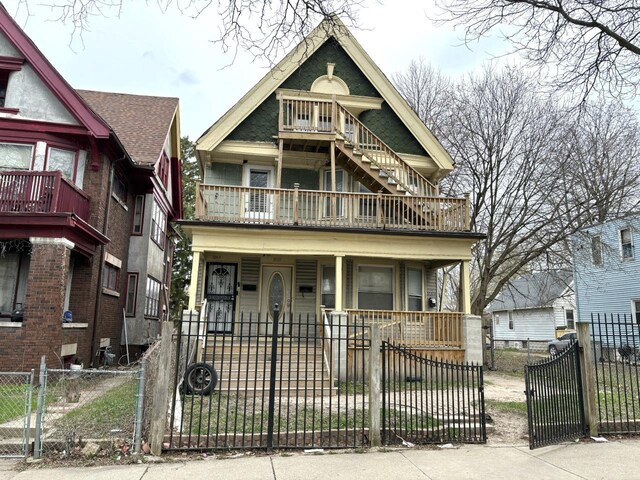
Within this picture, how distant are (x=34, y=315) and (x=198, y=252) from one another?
13.7 ft

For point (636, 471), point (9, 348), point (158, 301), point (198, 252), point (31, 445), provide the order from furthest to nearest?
1. point (158, 301)
2. point (198, 252)
3. point (9, 348)
4. point (31, 445)
5. point (636, 471)

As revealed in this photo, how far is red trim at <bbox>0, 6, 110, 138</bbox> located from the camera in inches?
517

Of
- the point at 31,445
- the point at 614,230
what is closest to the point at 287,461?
the point at 31,445

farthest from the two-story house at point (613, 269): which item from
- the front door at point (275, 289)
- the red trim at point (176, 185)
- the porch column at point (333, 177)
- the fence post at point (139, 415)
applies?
the red trim at point (176, 185)

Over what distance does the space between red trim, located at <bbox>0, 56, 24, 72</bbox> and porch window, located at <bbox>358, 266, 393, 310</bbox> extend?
12.0m

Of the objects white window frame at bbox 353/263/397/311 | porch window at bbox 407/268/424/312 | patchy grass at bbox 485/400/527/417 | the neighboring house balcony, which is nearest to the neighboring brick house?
the neighboring house balcony

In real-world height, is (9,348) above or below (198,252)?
below

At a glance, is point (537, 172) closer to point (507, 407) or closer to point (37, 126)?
point (507, 407)

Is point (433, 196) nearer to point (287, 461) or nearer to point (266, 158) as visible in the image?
point (266, 158)

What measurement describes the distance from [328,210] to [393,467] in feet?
31.5

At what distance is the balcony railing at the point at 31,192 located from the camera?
11508 millimetres

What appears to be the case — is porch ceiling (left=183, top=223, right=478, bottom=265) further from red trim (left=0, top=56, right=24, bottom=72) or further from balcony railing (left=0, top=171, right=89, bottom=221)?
→ red trim (left=0, top=56, right=24, bottom=72)

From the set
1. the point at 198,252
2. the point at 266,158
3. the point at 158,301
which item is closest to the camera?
the point at 198,252

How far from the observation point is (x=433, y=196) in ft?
47.4
